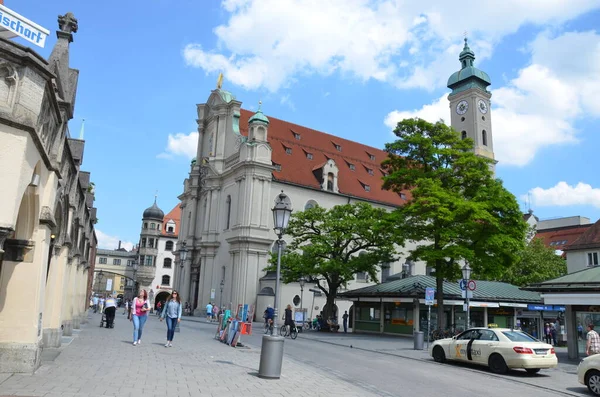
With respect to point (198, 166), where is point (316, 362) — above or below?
below

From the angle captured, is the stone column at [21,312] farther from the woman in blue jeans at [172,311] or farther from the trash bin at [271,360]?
the woman in blue jeans at [172,311]

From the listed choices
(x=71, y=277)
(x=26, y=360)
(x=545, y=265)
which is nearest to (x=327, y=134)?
(x=545, y=265)

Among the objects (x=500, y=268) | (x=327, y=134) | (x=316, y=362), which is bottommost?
(x=316, y=362)

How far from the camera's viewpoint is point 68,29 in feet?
43.1

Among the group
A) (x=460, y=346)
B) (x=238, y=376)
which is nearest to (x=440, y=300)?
(x=460, y=346)

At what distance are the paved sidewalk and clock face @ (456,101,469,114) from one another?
6510 cm

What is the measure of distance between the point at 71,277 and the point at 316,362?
9509 mm

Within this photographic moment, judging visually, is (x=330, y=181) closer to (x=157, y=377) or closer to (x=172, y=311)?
(x=172, y=311)

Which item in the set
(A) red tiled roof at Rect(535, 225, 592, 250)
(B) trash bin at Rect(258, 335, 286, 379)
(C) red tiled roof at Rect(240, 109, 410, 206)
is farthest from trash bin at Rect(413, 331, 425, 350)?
(A) red tiled roof at Rect(535, 225, 592, 250)

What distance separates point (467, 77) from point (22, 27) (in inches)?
2904

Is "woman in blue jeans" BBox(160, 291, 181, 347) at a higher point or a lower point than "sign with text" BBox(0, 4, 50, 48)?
lower

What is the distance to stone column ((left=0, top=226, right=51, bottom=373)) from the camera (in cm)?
996

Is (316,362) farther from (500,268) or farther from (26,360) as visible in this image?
(500,268)

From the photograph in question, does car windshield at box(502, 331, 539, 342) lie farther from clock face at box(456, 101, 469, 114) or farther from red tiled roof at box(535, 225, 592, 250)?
red tiled roof at box(535, 225, 592, 250)
